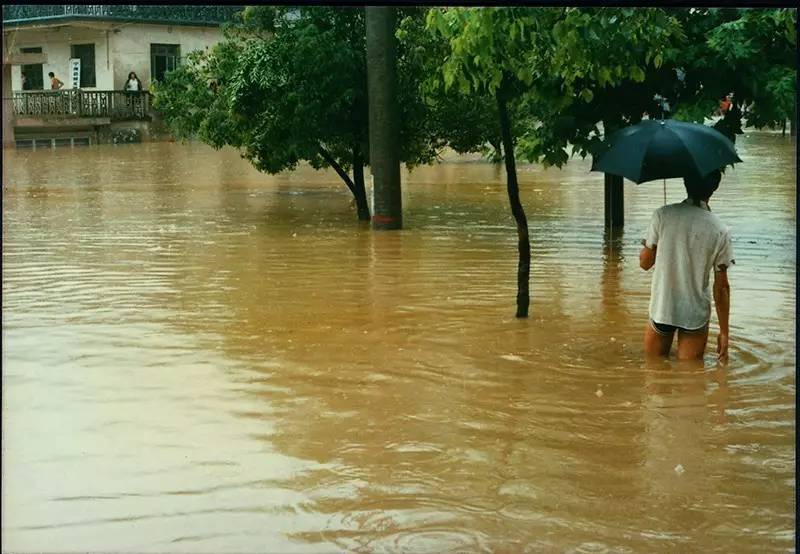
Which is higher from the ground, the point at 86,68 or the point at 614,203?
the point at 86,68

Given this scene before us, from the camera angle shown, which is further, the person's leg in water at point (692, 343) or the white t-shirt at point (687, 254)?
the person's leg in water at point (692, 343)

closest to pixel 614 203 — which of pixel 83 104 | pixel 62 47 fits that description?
pixel 83 104

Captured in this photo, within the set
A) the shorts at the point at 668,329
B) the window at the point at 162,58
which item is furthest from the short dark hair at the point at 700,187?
the window at the point at 162,58

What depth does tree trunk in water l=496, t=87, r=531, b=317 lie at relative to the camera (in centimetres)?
890

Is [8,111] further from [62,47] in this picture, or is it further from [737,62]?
[737,62]

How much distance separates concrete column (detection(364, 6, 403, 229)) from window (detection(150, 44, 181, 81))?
2903cm

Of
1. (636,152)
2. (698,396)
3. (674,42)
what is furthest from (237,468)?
(674,42)

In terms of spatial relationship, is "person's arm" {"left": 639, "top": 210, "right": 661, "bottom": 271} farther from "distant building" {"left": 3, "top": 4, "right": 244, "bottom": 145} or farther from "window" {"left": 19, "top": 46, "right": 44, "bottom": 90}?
"window" {"left": 19, "top": 46, "right": 44, "bottom": 90}

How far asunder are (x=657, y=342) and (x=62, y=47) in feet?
126

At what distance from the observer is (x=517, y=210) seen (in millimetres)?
9180

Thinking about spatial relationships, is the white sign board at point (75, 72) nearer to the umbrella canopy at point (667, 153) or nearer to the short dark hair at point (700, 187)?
the umbrella canopy at point (667, 153)

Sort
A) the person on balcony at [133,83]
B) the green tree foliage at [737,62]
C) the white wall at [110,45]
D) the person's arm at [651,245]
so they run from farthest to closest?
1. the white wall at [110,45]
2. the person on balcony at [133,83]
3. the green tree foliage at [737,62]
4. the person's arm at [651,245]

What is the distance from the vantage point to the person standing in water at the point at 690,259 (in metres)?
7.46

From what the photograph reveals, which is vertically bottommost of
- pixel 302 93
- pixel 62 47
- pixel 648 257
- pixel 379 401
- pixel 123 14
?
pixel 379 401
